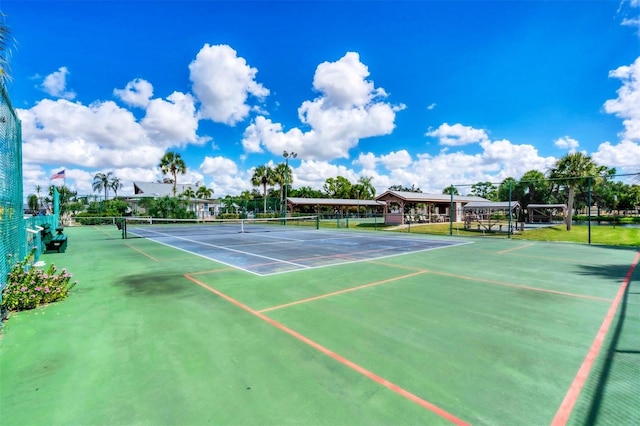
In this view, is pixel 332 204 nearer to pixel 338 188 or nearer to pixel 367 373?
pixel 338 188

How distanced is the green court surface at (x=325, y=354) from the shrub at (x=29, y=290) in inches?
11.2

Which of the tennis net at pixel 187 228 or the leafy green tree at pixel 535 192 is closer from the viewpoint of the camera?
the tennis net at pixel 187 228

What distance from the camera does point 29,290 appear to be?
5.85 metres

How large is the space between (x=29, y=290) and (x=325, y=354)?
603 centimetres

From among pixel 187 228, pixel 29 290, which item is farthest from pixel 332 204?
pixel 29 290

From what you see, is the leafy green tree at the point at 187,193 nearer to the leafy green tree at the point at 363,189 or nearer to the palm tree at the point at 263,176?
the palm tree at the point at 263,176

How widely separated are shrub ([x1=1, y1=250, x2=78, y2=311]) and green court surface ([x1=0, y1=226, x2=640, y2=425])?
0.94ft

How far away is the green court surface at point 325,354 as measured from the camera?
293 cm

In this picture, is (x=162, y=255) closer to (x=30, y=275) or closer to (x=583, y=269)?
(x=30, y=275)

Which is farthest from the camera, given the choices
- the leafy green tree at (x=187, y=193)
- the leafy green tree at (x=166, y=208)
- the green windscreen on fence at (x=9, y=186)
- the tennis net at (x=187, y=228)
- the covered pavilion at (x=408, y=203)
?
the leafy green tree at (x=187, y=193)

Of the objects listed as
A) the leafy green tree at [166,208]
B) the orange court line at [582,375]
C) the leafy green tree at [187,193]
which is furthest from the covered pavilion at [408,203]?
the leafy green tree at [187,193]

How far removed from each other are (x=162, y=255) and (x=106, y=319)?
7871 mm

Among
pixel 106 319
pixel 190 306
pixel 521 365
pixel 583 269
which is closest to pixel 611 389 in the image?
pixel 521 365

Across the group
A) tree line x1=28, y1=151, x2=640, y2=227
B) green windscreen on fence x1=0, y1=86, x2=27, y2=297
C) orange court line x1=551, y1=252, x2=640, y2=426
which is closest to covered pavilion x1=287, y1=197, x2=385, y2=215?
tree line x1=28, y1=151, x2=640, y2=227
